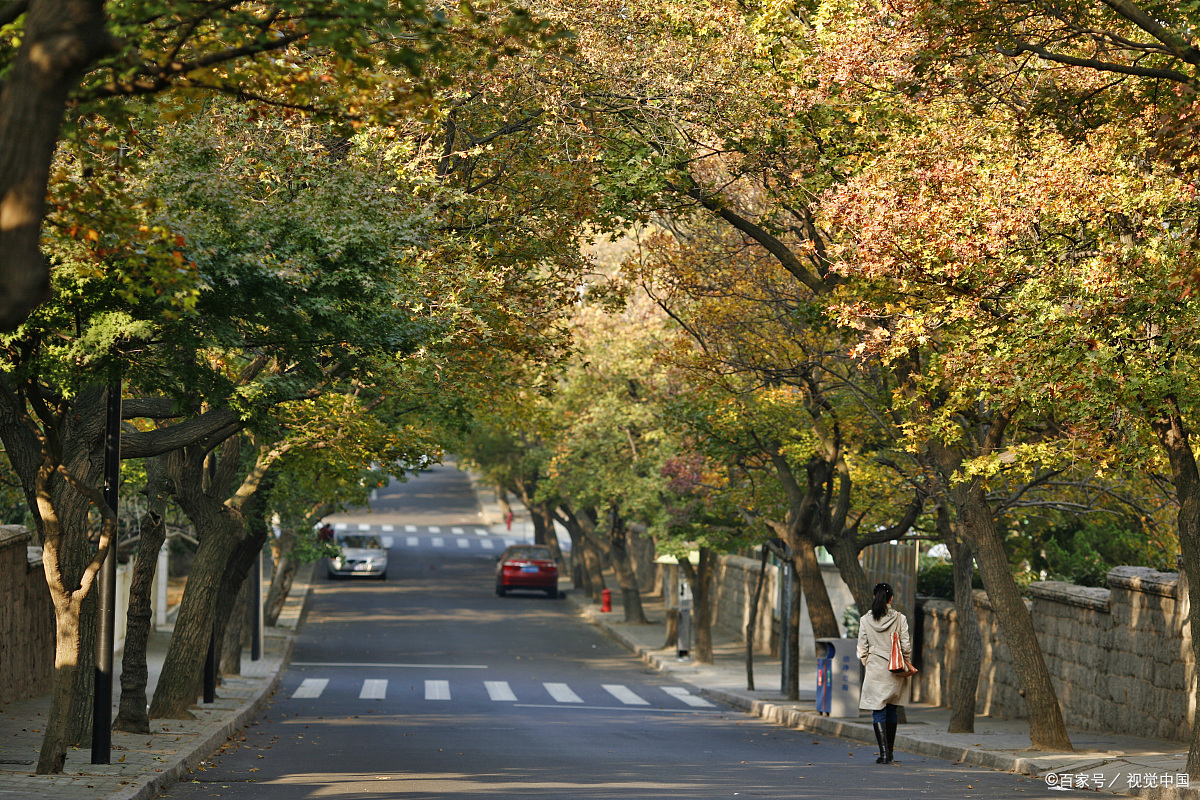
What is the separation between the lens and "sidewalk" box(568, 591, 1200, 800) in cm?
1118

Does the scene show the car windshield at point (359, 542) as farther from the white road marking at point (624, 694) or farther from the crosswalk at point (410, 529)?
the white road marking at point (624, 694)

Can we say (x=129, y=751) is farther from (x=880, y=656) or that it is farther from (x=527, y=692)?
(x=527, y=692)

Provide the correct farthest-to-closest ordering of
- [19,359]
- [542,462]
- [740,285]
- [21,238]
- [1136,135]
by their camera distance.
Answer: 1. [542,462]
2. [740,285]
3. [1136,135]
4. [19,359]
5. [21,238]

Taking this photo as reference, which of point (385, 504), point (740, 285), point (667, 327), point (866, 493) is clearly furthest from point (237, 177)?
point (385, 504)

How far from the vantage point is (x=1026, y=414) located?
43.5ft

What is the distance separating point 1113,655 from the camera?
1574cm

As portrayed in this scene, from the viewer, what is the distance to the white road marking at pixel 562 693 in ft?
76.6

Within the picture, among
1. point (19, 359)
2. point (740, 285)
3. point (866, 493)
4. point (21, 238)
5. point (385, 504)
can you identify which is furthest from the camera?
point (385, 504)

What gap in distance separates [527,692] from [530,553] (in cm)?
2212

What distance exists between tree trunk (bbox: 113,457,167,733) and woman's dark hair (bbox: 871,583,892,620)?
300 inches

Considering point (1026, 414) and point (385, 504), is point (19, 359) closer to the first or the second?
point (1026, 414)

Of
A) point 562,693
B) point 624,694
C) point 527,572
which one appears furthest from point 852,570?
point 527,572

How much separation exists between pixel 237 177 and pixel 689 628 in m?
22.1

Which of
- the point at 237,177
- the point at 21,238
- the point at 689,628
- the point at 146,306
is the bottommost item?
the point at 689,628
